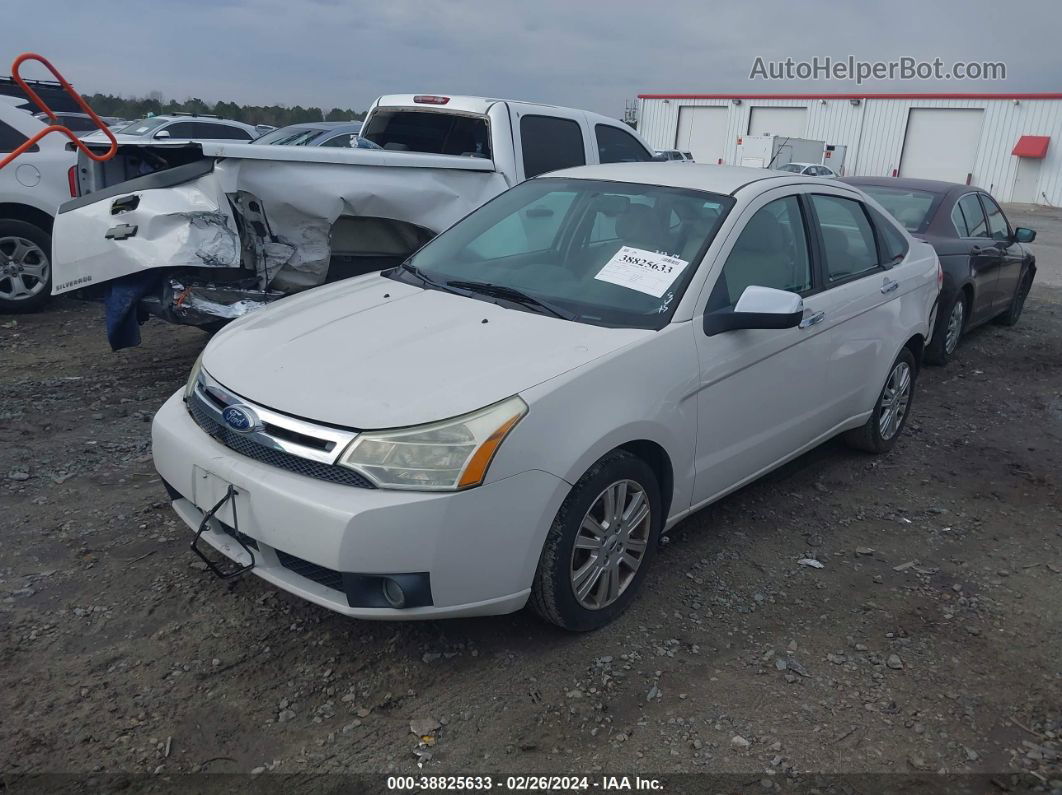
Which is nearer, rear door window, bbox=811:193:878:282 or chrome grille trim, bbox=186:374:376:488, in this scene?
chrome grille trim, bbox=186:374:376:488

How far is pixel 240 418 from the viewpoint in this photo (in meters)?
2.82

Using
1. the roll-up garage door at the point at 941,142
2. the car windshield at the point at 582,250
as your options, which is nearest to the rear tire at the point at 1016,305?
the car windshield at the point at 582,250

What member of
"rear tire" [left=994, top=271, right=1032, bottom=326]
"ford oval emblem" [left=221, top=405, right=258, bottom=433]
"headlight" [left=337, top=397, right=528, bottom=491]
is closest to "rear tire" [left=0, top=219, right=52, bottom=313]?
"ford oval emblem" [left=221, top=405, right=258, bottom=433]

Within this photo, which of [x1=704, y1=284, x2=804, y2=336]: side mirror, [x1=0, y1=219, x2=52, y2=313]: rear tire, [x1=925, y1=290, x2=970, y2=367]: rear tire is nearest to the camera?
[x1=704, y1=284, x2=804, y2=336]: side mirror

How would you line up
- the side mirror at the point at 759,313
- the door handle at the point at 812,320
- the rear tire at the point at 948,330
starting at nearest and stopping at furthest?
the side mirror at the point at 759,313 < the door handle at the point at 812,320 < the rear tire at the point at 948,330

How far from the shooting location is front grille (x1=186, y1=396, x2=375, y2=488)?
2.59 meters

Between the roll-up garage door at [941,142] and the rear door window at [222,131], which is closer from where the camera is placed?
the rear door window at [222,131]

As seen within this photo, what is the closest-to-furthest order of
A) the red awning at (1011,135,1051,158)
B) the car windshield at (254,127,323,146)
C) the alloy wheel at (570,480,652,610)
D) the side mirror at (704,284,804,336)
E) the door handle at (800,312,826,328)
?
1. the alloy wheel at (570,480,652,610)
2. the side mirror at (704,284,804,336)
3. the door handle at (800,312,826,328)
4. the car windshield at (254,127,323,146)
5. the red awning at (1011,135,1051,158)

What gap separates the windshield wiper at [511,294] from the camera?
3.29 metres

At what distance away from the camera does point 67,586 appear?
3.30m

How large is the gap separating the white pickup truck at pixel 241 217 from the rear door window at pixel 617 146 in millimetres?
1532

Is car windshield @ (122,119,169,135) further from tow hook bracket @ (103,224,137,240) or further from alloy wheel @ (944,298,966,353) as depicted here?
alloy wheel @ (944,298,966,353)

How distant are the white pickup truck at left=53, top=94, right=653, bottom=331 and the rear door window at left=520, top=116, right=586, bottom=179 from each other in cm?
50

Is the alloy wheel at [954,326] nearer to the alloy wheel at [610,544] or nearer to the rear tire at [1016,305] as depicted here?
the rear tire at [1016,305]
